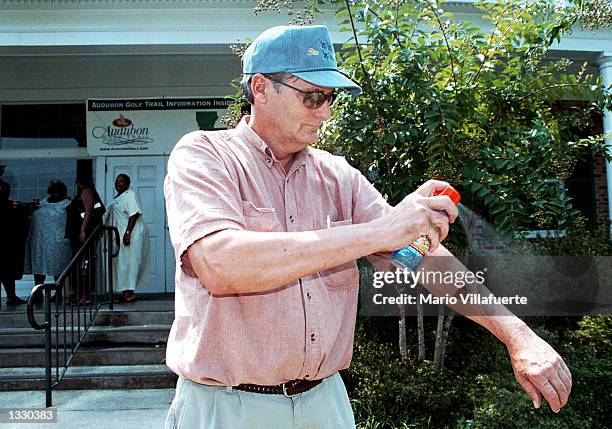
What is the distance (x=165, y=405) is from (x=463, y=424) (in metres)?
2.87

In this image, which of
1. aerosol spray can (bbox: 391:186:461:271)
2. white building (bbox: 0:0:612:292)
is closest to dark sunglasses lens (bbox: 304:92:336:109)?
aerosol spray can (bbox: 391:186:461:271)

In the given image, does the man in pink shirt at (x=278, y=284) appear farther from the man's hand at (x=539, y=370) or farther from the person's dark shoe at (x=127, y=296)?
the person's dark shoe at (x=127, y=296)

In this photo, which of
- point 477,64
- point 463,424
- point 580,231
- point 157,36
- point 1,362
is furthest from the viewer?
point 157,36

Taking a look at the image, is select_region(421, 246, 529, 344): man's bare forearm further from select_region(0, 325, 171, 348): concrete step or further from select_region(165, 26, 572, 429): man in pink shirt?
select_region(0, 325, 171, 348): concrete step

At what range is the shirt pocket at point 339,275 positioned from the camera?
6.41ft

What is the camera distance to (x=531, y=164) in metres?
4.91

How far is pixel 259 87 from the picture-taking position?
76.9 inches

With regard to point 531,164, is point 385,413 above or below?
below

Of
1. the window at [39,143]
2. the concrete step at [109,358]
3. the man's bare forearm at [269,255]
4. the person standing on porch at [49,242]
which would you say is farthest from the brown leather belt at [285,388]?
the window at [39,143]

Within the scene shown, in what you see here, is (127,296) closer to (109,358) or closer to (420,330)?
(109,358)

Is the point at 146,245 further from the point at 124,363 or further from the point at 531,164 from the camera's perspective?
the point at 531,164

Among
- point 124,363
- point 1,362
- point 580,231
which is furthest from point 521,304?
point 1,362

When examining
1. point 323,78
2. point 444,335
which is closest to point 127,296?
point 444,335

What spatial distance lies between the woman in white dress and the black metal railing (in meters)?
0.15
